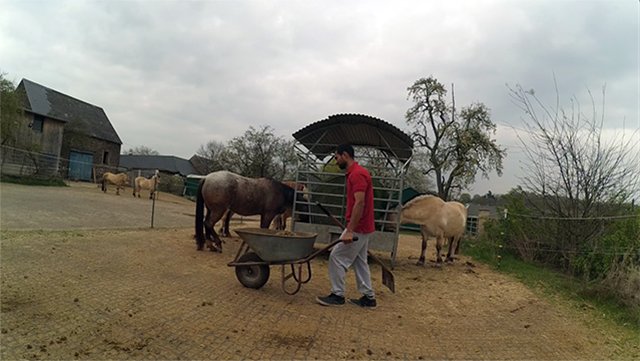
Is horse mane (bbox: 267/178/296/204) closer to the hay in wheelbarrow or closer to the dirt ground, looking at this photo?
the dirt ground

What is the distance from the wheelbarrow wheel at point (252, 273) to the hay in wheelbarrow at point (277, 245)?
20 centimetres

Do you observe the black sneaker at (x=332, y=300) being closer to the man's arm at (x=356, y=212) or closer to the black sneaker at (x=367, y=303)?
the black sneaker at (x=367, y=303)

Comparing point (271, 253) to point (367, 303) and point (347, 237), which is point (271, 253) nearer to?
point (347, 237)

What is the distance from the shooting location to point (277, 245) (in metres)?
4.62

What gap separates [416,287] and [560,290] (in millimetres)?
2282

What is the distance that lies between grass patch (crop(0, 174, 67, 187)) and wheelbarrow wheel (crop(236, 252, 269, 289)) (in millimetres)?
18826

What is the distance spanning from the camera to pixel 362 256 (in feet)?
15.6

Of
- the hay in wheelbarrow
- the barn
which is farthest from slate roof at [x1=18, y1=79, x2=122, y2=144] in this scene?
the hay in wheelbarrow

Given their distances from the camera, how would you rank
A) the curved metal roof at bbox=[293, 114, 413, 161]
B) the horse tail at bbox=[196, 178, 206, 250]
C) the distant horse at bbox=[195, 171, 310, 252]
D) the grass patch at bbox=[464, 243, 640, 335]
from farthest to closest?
the curved metal roof at bbox=[293, 114, 413, 161]
the distant horse at bbox=[195, 171, 310, 252]
the horse tail at bbox=[196, 178, 206, 250]
the grass patch at bbox=[464, 243, 640, 335]

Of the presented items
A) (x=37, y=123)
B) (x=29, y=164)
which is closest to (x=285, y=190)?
(x=29, y=164)

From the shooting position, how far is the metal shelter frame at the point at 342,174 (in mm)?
7363

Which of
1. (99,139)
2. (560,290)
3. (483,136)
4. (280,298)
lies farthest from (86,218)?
(99,139)

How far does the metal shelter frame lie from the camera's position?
290 inches

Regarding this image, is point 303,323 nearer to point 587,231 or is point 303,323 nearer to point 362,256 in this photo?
point 362,256
